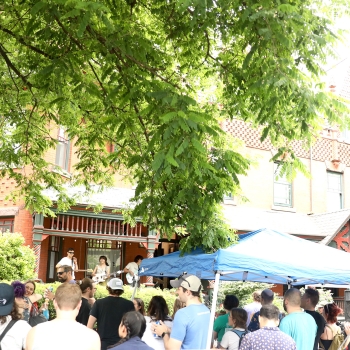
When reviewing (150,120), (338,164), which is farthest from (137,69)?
(338,164)

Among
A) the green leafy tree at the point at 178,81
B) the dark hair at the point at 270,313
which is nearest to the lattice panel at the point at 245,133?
the green leafy tree at the point at 178,81

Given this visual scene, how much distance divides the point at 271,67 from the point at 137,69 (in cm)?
204

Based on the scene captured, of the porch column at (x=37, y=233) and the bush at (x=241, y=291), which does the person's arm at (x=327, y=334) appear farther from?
the porch column at (x=37, y=233)

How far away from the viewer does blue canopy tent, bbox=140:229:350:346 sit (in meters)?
7.11

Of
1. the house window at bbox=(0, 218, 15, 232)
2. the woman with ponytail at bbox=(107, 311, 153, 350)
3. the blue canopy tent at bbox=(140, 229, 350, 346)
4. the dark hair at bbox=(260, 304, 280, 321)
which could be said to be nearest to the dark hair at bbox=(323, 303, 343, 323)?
the blue canopy tent at bbox=(140, 229, 350, 346)

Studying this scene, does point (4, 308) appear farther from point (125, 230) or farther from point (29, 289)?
point (125, 230)

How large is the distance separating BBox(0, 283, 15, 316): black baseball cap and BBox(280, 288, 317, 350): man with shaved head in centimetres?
317

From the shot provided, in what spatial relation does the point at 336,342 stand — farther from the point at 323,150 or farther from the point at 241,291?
the point at 323,150

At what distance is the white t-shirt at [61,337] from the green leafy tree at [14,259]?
405 inches

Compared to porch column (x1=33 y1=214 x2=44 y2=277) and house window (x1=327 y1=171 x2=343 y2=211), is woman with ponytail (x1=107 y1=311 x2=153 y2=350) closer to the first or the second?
porch column (x1=33 y1=214 x2=44 y2=277)

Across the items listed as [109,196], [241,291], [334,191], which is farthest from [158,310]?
[334,191]

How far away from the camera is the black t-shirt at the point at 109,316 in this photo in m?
6.44

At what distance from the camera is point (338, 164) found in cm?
2378

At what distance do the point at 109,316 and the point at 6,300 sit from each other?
221 centimetres
